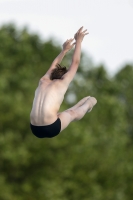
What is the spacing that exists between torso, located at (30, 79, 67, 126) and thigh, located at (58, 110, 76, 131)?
1.56ft

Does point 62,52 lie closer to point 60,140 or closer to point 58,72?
point 58,72

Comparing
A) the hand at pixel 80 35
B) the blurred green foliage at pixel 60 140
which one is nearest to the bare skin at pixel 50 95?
the hand at pixel 80 35

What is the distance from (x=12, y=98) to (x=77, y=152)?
5.52 metres

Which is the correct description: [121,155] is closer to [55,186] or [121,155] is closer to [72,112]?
[55,186]

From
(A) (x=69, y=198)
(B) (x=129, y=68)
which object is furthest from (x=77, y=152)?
(B) (x=129, y=68)

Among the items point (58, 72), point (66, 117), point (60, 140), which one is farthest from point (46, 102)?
point (60, 140)

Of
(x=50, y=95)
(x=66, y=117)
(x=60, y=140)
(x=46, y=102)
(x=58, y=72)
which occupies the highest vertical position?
(x=58, y=72)

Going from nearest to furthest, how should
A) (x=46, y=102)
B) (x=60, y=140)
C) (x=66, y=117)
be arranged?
(x=46, y=102) < (x=66, y=117) < (x=60, y=140)

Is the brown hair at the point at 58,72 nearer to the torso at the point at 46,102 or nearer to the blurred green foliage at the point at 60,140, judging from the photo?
the torso at the point at 46,102

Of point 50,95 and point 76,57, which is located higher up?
point 76,57

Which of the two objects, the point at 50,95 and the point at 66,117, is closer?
the point at 50,95

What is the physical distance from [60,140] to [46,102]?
1593 inches

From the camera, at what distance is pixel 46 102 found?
20625 mm

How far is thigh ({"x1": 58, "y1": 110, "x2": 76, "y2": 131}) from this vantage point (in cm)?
2127
